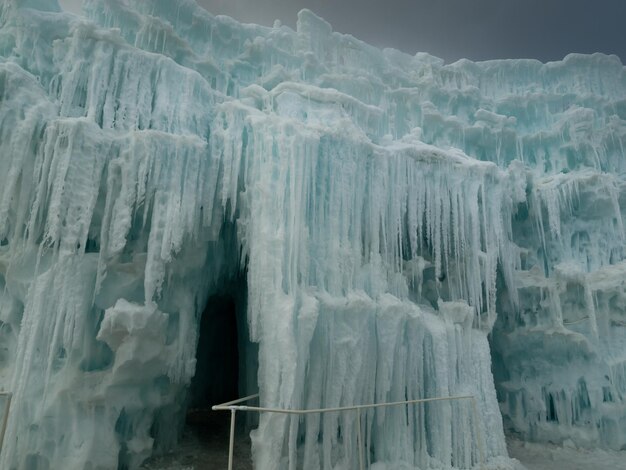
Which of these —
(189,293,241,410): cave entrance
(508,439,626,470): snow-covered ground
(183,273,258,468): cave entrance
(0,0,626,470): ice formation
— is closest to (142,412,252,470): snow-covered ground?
(183,273,258,468): cave entrance

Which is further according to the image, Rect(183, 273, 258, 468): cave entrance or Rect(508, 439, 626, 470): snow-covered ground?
Rect(508, 439, 626, 470): snow-covered ground

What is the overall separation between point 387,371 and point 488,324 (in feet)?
12.9

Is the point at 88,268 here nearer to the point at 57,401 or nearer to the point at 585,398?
the point at 57,401

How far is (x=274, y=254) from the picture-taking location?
28.4 feet

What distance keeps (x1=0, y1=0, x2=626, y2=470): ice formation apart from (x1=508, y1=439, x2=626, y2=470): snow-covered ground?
46 cm

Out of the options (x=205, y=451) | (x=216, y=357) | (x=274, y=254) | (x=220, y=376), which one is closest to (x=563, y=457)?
(x=205, y=451)

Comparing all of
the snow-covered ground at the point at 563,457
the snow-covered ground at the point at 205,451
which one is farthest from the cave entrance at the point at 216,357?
the snow-covered ground at the point at 563,457

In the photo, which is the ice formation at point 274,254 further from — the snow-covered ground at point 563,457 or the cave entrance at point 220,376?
the snow-covered ground at point 563,457

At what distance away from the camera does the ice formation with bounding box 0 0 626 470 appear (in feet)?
25.9

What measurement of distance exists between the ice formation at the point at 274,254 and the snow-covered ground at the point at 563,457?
1.52ft

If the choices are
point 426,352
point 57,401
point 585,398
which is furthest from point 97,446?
point 585,398

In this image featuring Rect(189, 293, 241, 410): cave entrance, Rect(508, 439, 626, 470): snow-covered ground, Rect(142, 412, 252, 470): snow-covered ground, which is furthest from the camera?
Rect(189, 293, 241, 410): cave entrance

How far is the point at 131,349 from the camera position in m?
8.21

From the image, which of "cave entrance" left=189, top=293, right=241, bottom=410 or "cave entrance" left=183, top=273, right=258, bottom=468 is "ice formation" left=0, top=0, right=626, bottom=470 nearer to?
"cave entrance" left=183, top=273, right=258, bottom=468
